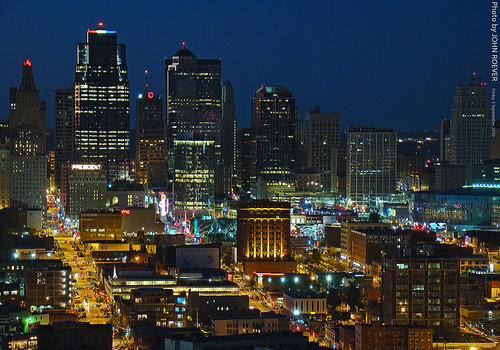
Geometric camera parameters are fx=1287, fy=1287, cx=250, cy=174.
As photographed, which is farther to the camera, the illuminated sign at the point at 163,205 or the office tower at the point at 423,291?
the illuminated sign at the point at 163,205

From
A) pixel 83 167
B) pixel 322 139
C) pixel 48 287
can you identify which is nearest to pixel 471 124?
pixel 322 139

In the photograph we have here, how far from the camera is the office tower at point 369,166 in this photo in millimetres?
164750

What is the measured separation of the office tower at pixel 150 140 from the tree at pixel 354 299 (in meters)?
91.3

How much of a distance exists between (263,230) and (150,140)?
275 feet

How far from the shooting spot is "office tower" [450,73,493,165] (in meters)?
160

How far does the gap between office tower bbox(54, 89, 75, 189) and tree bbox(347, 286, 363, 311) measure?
107537mm

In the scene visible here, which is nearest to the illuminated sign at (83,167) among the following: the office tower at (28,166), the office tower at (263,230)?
the office tower at (28,166)

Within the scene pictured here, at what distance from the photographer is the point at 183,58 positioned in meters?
174

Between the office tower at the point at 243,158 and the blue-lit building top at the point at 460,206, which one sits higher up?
the office tower at the point at 243,158

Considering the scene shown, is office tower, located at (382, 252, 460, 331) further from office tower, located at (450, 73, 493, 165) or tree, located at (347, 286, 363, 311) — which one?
office tower, located at (450, 73, 493, 165)

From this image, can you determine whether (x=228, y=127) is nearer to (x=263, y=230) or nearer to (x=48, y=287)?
(x=263, y=230)

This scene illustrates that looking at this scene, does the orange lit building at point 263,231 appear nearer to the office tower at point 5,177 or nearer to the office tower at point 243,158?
the office tower at point 5,177

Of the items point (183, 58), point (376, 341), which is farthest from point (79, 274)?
point (183, 58)

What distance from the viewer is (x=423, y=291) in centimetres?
6756
